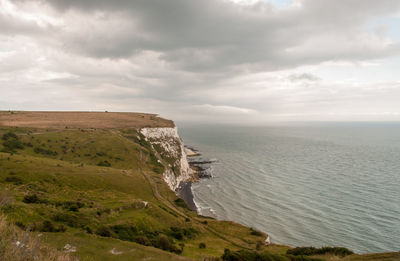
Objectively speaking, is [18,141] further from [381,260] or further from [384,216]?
[384,216]

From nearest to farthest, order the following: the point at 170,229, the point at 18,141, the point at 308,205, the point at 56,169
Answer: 1. the point at 170,229
2. the point at 56,169
3. the point at 308,205
4. the point at 18,141

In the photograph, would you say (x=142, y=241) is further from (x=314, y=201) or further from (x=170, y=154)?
(x=170, y=154)

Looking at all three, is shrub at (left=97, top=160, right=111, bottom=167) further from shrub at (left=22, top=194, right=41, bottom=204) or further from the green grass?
shrub at (left=22, top=194, right=41, bottom=204)

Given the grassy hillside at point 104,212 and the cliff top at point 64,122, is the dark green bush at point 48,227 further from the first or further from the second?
the cliff top at point 64,122

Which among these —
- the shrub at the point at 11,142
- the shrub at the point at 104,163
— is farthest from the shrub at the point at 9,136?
the shrub at the point at 104,163

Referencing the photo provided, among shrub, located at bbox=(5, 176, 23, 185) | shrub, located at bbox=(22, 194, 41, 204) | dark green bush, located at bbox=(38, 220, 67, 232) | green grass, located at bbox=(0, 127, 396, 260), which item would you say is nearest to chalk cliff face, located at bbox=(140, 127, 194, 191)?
green grass, located at bbox=(0, 127, 396, 260)

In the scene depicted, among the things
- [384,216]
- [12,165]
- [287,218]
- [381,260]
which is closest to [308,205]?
[287,218]

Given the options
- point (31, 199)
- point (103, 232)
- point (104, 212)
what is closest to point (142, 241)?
point (103, 232)
